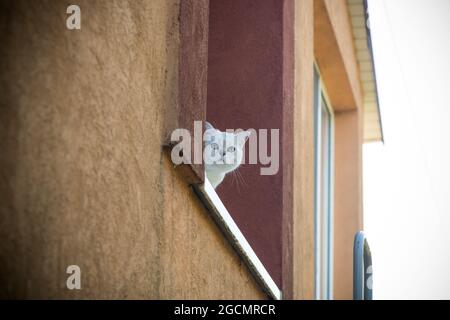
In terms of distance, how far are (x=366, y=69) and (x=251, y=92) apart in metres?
3.99

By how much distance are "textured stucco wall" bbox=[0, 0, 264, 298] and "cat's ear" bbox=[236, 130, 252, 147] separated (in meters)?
1.50

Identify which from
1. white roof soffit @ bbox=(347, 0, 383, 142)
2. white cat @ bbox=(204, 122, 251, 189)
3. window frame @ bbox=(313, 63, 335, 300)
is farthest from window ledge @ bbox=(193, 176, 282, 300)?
white roof soffit @ bbox=(347, 0, 383, 142)

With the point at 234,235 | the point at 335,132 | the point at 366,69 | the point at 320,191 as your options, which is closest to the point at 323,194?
the point at 320,191

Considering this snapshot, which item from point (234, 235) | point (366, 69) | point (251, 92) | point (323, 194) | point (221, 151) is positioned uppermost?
point (366, 69)

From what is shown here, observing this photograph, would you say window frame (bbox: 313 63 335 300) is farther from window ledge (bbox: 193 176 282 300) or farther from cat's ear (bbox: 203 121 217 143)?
window ledge (bbox: 193 176 282 300)

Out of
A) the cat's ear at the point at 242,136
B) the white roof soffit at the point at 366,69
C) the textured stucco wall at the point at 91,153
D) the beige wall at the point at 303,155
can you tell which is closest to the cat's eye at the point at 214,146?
the cat's ear at the point at 242,136

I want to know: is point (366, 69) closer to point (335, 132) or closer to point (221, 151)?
point (335, 132)

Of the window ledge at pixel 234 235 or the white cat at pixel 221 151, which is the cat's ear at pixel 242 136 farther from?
the window ledge at pixel 234 235

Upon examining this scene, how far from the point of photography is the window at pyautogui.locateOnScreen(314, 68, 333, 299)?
627cm

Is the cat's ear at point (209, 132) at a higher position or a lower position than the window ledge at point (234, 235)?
higher

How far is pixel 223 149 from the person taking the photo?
4051mm

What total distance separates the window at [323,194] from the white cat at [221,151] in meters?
2.13

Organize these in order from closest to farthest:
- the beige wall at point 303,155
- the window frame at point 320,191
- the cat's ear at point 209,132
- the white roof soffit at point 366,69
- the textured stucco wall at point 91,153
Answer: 1. the textured stucco wall at point 91,153
2. the cat's ear at point 209,132
3. the beige wall at point 303,155
4. the window frame at point 320,191
5. the white roof soffit at point 366,69

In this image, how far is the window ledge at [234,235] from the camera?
8.99ft
